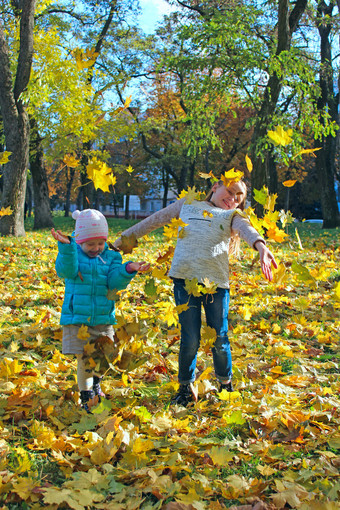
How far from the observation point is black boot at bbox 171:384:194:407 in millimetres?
2887

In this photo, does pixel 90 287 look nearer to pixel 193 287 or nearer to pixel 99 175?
pixel 193 287

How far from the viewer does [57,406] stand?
2795mm

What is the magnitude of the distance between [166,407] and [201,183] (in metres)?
34.2

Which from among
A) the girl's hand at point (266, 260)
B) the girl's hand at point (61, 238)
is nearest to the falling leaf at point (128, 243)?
the girl's hand at point (61, 238)

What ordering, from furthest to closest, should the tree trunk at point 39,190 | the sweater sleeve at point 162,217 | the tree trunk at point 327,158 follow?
1. the tree trunk at point 39,190
2. the tree trunk at point 327,158
3. the sweater sleeve at point 162,217

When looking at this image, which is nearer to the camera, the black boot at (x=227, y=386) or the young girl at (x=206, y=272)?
the young girl at (x=206, y=272)

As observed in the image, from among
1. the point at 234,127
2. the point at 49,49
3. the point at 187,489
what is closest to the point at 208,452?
the point at 187,489

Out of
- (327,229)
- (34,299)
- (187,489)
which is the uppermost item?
(327,229)

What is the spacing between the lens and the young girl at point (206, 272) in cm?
286

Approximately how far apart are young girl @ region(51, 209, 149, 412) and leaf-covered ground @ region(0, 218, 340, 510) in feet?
0.53

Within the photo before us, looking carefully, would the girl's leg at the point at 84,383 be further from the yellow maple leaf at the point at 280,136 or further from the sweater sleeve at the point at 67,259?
the yellow maple leaf at the point at 280,136

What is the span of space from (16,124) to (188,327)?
9.58m

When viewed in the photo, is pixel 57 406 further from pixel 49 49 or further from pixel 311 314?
pixel 49 49

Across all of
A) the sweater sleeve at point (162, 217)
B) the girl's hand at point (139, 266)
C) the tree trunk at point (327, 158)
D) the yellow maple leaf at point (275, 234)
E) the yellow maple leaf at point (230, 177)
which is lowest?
the girl's hand at point (139, 266)
